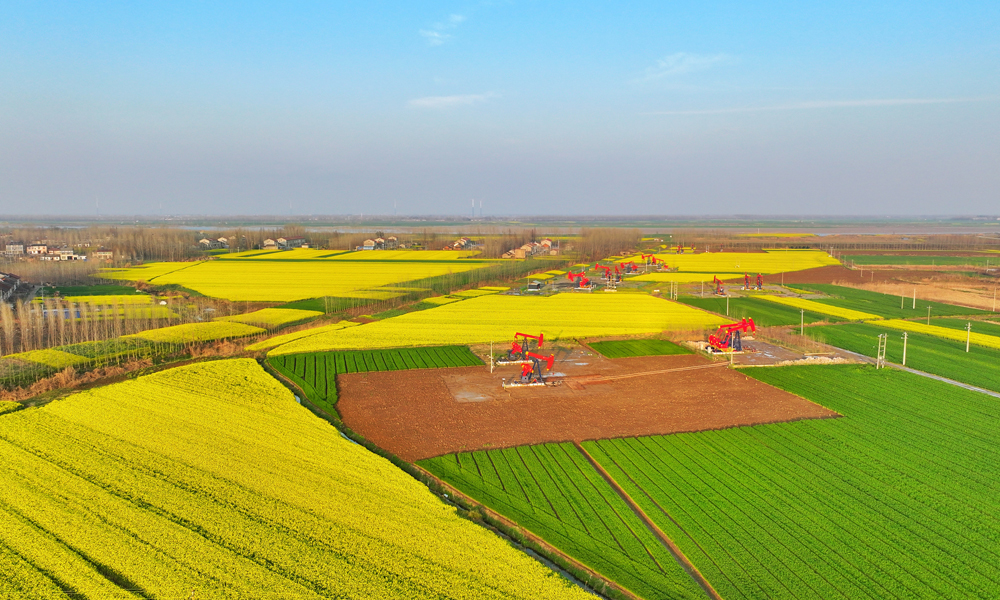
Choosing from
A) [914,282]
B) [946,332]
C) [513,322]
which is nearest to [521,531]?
[513,322]

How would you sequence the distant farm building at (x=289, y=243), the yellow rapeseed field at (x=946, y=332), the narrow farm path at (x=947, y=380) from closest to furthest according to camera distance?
the narrow farm path at (x=947, y=380), the yellow rapeseed field at (x=946, y=332), the distant farm building at (x=289, y=243)

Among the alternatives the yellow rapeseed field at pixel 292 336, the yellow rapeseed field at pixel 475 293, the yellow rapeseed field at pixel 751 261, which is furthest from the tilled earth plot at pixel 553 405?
the yellow rapeseed field at pixel 751 261

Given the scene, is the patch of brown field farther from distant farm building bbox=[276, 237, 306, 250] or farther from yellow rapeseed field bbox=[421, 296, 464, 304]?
distant farm building bbox=[276, 237, 306, 250]

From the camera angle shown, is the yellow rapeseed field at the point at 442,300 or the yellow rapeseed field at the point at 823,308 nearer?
the yellow rapeseed field at the point at 823,308

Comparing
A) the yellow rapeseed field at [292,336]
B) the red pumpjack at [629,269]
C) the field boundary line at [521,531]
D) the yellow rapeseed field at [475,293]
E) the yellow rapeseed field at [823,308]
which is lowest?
the field boundary line at [521,531]

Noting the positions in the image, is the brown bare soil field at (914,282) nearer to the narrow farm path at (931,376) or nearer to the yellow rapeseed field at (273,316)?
the narrow farm path at (931,376)

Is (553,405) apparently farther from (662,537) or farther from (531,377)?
(662,537)

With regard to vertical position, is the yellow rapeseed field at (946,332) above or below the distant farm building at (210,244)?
below
